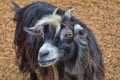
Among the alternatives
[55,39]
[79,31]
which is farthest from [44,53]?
[79,31]

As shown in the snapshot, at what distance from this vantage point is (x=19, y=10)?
4.39 metres

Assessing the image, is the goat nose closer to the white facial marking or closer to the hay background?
the white facial marking

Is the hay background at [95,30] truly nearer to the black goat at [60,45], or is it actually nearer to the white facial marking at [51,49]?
the black goat at [60,45]

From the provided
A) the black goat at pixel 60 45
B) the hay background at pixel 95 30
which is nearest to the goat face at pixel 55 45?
the black goat at pixel 60 45

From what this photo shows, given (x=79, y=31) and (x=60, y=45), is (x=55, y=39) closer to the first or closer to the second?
(x=60, y=45)

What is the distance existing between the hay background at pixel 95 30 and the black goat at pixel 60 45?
1.07 meters

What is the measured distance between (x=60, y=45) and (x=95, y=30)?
9.41 feet

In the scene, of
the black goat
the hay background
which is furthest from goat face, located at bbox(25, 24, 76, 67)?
the hay background

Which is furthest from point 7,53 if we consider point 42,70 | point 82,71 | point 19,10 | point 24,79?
point 82,71

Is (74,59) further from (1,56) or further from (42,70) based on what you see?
(1,56)

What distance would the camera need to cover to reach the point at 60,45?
3.33 m

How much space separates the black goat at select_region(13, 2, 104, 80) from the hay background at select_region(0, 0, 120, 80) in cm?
107

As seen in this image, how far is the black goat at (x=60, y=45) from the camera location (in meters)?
3.31

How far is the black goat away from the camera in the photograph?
3311 mm
